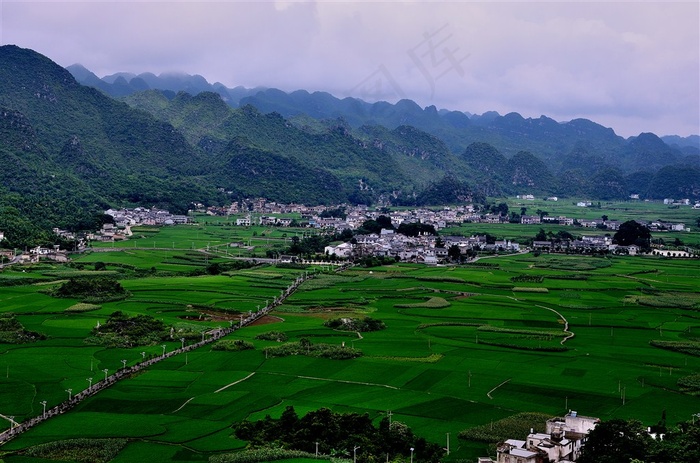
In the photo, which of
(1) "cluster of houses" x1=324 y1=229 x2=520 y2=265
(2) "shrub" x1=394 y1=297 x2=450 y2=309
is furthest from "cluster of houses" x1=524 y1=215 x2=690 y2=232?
(2) "shrub" x1=394 y1=297 x2=450 y2=309

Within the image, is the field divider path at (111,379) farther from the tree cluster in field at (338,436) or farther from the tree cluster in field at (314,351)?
the tree cluster in field at (338,436)

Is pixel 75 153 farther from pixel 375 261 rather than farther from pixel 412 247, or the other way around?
pixel 375 261

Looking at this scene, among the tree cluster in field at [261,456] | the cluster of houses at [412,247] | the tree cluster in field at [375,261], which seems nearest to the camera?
the tree cluster in field at [261,456]

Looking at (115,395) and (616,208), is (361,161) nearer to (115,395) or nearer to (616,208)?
(616,208)

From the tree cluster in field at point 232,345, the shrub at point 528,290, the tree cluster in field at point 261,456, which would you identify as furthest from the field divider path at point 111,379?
the shrub at point 528,290

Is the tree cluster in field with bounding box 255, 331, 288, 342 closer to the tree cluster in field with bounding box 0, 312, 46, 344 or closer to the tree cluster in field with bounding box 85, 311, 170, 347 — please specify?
the tree cluster in field with bounding box 85, 311, 170, 347

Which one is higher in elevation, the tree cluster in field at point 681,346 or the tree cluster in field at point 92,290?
the tree cluster in field at point 92,290

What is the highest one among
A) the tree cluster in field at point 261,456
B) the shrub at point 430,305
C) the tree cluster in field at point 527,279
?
the tree cluster in field at point 527,279

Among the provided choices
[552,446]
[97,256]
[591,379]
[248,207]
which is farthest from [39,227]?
[552,446]
